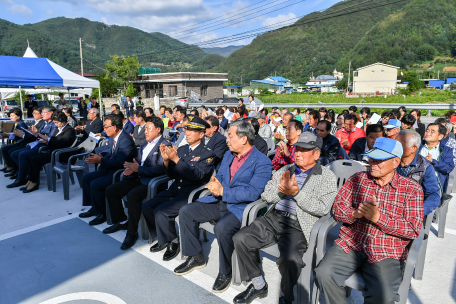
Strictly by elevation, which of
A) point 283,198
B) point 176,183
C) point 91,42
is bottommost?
point 176,183

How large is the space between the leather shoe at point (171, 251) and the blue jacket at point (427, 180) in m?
2.58

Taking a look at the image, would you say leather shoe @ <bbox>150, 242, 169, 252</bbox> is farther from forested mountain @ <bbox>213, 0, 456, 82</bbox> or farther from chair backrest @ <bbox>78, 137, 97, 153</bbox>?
forested mountain @ <bbox>213, 0, 456, 82</bbox>

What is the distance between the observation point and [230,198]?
9.26 feet

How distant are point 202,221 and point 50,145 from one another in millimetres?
4288

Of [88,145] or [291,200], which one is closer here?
[291,200]

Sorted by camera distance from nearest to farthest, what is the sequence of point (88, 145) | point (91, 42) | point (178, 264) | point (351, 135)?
1. point (178, 264)
2. point (351, 135)
3. point (88, 145)
4. point (91, 42)

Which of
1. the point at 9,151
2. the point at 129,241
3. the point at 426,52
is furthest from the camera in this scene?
the point at 426,52

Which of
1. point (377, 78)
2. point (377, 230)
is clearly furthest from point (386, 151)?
point (377, 78)

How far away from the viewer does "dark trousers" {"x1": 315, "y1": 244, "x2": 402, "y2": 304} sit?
196 cm

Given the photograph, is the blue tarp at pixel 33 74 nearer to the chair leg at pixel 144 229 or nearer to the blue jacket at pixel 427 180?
the chair leg at pixel 144 229

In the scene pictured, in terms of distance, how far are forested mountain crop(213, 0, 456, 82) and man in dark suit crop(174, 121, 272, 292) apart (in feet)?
291

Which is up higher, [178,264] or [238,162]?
[238,162]

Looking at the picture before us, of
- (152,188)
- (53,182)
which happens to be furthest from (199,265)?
(53,182)

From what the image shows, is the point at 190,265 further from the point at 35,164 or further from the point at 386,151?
the point at 35,164
